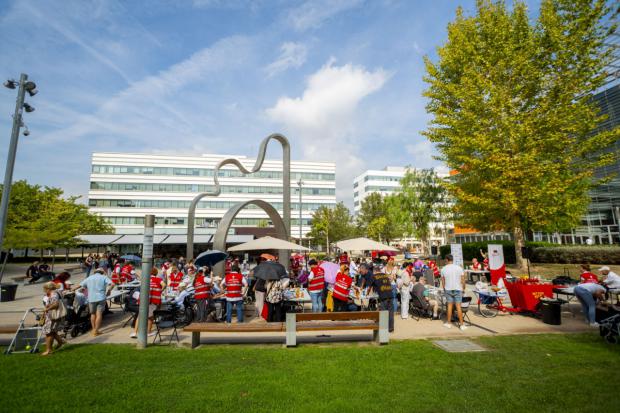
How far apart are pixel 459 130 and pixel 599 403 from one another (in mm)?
17929

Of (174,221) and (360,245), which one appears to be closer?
(360,245)

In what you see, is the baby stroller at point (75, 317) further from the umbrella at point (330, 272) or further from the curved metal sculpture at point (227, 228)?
the umbrella at point (330, 272)

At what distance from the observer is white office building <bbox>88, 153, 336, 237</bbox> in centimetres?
5559

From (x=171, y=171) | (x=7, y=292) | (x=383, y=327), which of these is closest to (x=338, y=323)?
(x=383, y=327)

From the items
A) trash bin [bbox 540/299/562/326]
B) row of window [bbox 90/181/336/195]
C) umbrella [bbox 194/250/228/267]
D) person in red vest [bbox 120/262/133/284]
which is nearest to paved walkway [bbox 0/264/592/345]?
trash bin [bbox 540/299/562/326]

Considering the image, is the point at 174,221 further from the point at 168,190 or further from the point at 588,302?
the point at 588,302

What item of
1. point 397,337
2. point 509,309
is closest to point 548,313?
point 509,309

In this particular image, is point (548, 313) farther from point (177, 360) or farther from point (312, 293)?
point (177, 360)

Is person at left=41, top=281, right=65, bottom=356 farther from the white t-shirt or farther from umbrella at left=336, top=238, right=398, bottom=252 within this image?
umbrella at left=336, top=238, right=398, bottom=252

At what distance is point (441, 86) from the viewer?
69.9 feet

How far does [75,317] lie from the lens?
836 cm

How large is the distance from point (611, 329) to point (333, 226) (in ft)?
142

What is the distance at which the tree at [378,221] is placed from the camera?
162ft

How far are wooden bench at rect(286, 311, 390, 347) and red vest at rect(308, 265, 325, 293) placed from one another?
2.25 meters
